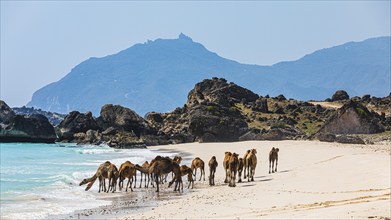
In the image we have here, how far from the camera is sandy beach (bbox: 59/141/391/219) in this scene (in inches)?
569

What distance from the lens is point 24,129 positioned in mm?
103000

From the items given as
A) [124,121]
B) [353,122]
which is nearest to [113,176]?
[353,122]

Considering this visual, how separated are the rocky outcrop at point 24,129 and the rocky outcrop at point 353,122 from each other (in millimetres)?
59223

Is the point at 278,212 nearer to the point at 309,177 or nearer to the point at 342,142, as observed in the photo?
the point at 309,177

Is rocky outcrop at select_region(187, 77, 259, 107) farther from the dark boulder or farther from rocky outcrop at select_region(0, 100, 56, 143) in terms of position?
rocky outcrop at select_region(0, 100, 56, 143)

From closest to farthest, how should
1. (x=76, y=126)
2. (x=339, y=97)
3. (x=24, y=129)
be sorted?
(x=76, y=126), (x=24, y=129), (x=339, y=97)

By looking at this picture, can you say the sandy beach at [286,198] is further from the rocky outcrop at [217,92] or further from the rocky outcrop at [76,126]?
the rocky outcrop at [76,126]

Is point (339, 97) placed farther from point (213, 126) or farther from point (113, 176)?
point (113, 176)

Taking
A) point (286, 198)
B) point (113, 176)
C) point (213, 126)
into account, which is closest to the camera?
point (286, 198)

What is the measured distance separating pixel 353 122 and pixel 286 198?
54567 millimetres

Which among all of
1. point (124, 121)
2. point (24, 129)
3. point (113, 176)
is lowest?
point (113, 176)

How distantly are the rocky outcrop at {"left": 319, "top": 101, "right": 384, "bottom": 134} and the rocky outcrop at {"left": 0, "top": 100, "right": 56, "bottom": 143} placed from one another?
194 ft

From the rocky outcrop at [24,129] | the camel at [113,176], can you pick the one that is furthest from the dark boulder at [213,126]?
the camel at [113,176]

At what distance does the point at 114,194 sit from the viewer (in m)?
25.1
